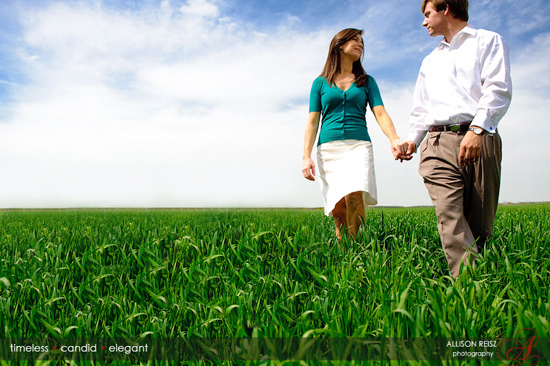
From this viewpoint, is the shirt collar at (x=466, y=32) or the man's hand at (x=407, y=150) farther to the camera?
the man's hand at (x=407, y=150)

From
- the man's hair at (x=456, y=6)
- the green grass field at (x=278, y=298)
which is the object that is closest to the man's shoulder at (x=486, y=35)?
the man's hair at (x=456, y=6)

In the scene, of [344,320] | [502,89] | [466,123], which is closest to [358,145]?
[466,123]

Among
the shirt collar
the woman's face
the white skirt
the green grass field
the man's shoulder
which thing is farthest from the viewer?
the woman's face

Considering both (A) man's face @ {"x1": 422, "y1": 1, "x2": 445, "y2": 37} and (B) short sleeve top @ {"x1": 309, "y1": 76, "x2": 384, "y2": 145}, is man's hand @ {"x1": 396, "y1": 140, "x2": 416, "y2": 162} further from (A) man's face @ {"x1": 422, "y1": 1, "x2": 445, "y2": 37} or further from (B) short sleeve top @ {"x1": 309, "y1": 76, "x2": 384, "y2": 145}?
(A) man's face @ {"x1": 422, "y1": 1, "x2": 445, "y2": 37}

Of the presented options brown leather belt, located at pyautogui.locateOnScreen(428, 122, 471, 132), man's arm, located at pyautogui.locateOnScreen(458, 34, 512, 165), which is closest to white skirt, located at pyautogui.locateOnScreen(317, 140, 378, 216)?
brown leather belt, located at pyautogui.locateOnScreen(428, 122, 471, 132)

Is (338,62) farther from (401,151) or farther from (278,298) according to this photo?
(278,298)

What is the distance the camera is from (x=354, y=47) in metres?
4.09

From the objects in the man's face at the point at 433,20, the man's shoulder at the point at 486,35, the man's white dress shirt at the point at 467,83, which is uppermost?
the man's face at the point at 433,20

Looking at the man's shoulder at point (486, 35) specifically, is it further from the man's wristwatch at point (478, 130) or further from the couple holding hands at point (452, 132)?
the man's wristwatch at point (478, 130)

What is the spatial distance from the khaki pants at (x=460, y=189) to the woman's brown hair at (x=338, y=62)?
119 centimetres

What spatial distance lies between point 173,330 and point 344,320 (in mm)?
1033

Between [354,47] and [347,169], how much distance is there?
1.26 m

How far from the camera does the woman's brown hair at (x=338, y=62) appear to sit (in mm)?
4113

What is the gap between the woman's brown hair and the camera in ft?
13.5
